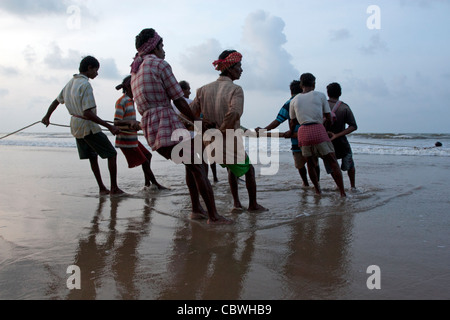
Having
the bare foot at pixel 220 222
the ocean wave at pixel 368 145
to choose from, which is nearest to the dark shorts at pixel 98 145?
the bare foot at pixel 220 222

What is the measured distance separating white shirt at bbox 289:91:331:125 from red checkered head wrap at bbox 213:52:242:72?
1.30 meters

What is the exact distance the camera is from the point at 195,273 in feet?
8.14

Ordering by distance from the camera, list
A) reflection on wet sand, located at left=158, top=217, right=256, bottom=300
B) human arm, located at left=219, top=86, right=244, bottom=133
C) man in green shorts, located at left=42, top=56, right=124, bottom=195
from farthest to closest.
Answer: man in green shorts, located at left=42, top=56, right=124, bottom=195 → human arm, located at left=219, top=86, right=244, bottom=133 → reflection on wet sand, located at left=158, top=217, right=256, bottom=300

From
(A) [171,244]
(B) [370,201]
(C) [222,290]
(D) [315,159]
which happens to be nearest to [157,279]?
(C) [222,290]

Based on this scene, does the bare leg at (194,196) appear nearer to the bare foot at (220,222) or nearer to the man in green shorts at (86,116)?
the bare foot at (220,222)

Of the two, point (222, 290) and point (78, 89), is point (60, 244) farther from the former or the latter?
point (78, 89)

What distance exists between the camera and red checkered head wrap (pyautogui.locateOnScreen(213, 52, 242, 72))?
4.09 m

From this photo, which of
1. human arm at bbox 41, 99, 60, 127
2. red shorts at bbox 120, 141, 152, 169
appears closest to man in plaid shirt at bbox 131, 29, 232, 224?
red shorts at bbox 120, 141, 152, 169

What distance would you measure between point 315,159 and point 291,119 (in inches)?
26.5

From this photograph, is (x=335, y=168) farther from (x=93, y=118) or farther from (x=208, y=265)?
(x=93, y=118)

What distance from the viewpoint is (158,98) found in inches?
144

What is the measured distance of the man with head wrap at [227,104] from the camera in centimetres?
392

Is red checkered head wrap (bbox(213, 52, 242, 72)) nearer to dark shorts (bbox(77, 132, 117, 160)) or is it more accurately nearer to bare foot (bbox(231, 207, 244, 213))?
bare foot (bbox(231, 207, 244, 213))

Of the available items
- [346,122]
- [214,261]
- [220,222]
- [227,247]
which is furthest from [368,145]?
[214,261]
